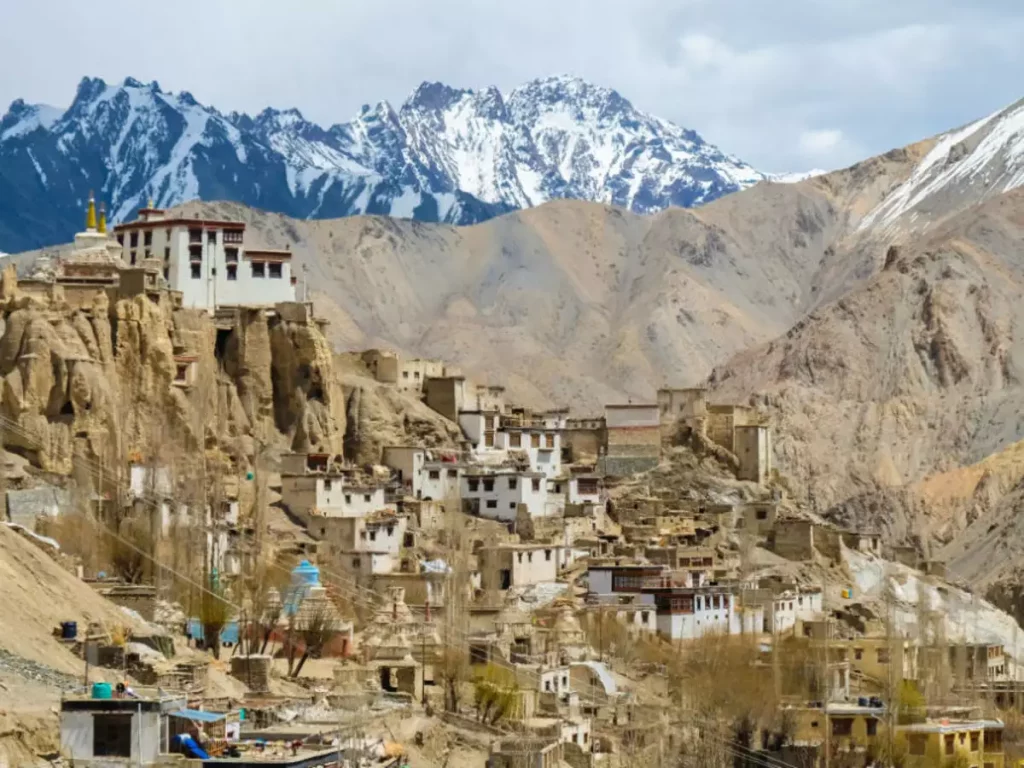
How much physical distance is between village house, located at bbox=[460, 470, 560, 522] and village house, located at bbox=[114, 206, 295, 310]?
8.96 m

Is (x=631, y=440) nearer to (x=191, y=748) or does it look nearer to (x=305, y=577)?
(x=305, y=577)

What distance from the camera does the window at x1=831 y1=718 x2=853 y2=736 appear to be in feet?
174

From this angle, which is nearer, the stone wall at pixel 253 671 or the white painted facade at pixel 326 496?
the stone wall at pixel 253 671

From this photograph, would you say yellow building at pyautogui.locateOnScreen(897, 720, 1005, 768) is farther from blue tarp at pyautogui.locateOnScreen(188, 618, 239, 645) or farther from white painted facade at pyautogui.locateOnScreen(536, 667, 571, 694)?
blue tarp at pyautogui.locateOnScreen(188, 618, 239, 645)

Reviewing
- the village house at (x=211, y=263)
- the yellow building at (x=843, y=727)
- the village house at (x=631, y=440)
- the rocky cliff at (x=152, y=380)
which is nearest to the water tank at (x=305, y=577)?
the yellow building at (x=843, y=727)

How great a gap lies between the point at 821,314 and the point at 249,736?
468 ft

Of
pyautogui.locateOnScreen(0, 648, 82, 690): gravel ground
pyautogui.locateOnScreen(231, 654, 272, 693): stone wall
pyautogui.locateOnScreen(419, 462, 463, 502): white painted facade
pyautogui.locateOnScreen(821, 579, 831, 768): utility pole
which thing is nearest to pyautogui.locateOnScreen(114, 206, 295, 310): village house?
pyautogui.locateOnScreen(419, 462, 463, 502): white painted facade

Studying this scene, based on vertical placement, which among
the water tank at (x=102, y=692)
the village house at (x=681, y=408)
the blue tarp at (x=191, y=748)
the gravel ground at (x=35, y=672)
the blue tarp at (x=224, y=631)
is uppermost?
the village house at (x=681, y=408)

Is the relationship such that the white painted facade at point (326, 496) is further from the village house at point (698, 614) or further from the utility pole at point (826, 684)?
the utility pole at point (826, 684)

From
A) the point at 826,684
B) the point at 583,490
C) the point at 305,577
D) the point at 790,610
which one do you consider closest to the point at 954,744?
the point at 826,684

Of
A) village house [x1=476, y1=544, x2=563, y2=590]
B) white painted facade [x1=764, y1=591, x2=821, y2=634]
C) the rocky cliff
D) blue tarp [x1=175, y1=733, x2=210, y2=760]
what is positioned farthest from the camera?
white painted facade [x1=764, y1=591, x2=821, y2=634]

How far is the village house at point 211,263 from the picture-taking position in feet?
269

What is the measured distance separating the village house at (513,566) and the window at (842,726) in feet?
58.4

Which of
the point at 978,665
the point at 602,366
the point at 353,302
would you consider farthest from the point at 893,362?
the point at 978,665
